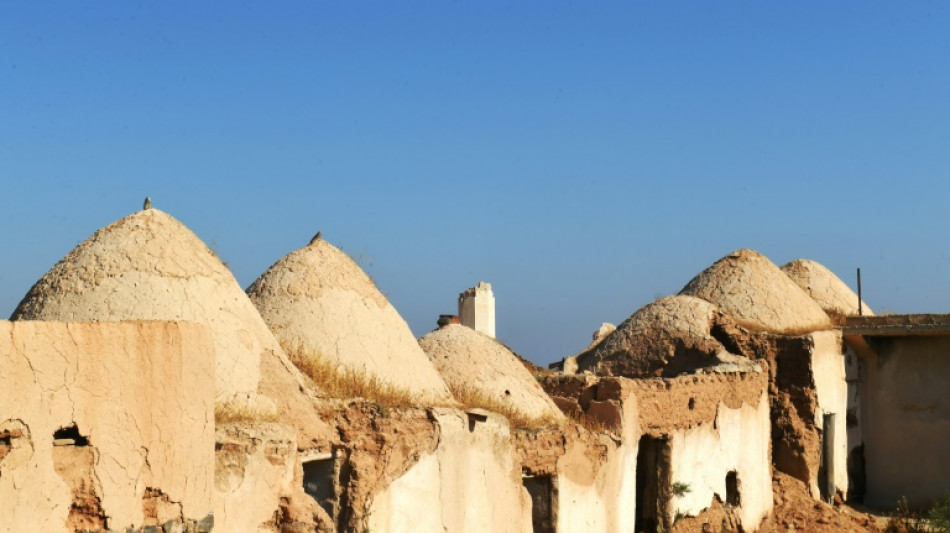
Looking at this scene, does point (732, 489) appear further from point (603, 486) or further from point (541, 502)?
point (541, 502)

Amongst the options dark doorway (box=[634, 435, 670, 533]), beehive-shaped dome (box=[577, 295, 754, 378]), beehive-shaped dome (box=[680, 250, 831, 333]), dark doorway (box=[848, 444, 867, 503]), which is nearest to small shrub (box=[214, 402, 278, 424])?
dark doorway (box=[634, 435, 670, 533])

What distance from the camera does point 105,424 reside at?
5965mm

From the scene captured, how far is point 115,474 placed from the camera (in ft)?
19.8

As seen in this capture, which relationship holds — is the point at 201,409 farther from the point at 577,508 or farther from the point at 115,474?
the point at 577,508

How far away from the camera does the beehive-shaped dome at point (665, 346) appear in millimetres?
15789

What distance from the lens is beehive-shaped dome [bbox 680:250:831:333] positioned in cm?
1747

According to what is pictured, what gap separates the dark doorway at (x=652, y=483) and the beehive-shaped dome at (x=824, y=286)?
7895 millimetres

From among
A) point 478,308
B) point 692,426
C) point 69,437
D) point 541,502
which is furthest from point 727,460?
point 69,437

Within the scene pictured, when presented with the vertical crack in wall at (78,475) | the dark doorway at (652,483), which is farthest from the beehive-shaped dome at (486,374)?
the vertical crack in wall at (78,475)

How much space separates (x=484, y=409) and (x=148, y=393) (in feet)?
13.5

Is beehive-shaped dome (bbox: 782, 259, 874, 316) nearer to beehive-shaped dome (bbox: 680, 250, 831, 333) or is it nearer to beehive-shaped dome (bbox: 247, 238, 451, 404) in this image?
beehive-shaped dome (bbox: 680, 250, 831, 333)

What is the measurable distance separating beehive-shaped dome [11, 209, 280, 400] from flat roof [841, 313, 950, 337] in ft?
39.6

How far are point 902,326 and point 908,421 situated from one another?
1.46 meters

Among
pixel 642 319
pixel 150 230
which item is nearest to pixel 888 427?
pixel 642 319
